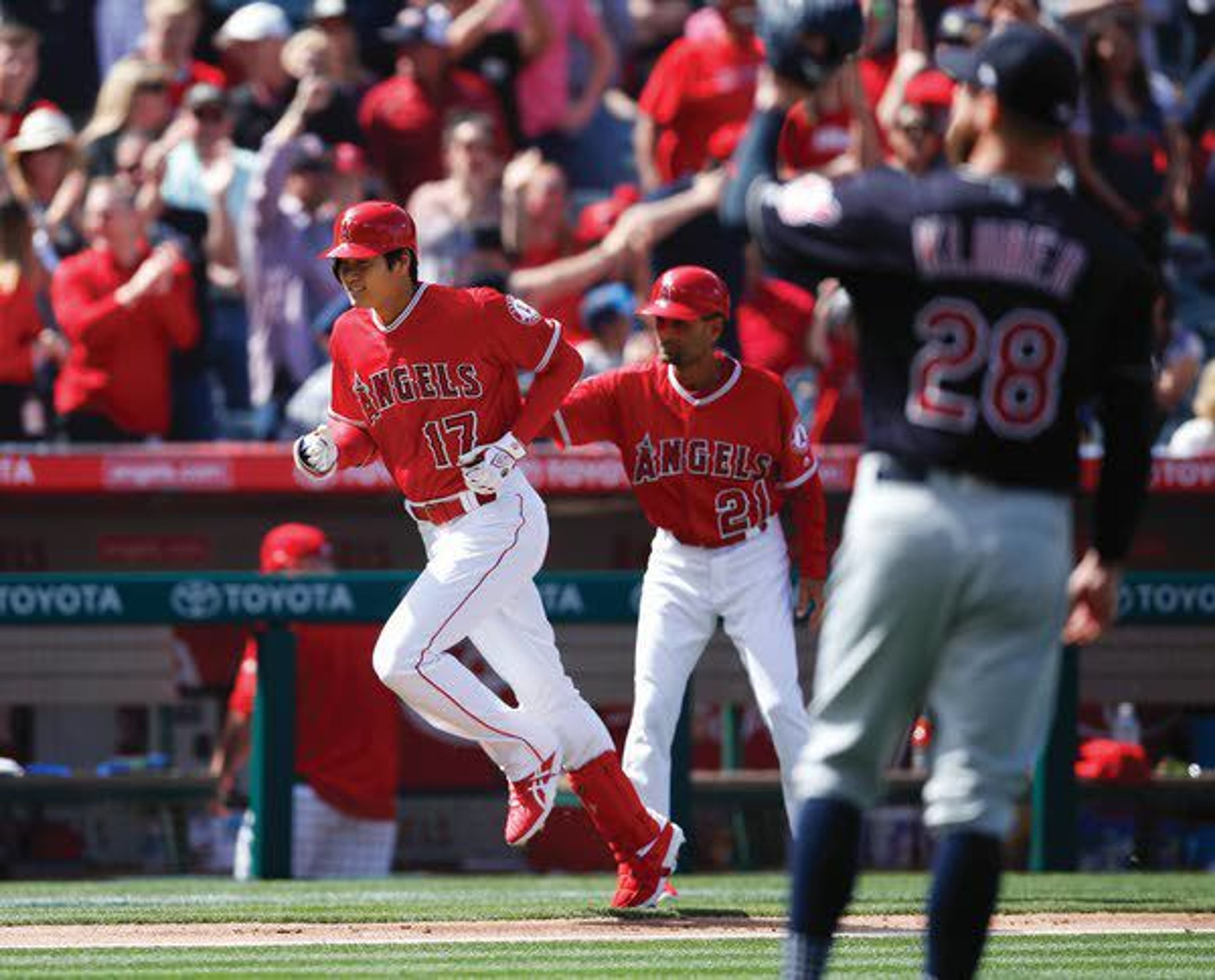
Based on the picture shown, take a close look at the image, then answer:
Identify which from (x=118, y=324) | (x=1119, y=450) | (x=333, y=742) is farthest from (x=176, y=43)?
(x=1119, y=450)

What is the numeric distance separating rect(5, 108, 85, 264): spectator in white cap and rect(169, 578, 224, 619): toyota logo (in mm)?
2569

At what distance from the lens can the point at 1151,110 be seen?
1221 cm

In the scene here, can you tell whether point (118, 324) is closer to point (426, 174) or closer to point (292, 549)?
point (292, 549)

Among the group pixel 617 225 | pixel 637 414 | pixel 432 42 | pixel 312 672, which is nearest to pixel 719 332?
pixel 637 414

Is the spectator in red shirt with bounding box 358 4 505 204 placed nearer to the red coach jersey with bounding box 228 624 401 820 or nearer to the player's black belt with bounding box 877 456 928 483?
the red coach jersey with bounding box 228 624 401 820

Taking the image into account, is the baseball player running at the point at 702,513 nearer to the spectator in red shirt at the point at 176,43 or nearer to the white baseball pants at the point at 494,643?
the white baseball pants at the point at 494,643

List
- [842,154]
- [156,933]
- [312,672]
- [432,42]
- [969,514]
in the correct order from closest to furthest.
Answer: [969,514] < [156,933] < [312,672] < [842,154] < [432,42]

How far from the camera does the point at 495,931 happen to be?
7207mm

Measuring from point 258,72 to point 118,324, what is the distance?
2116 millimetres

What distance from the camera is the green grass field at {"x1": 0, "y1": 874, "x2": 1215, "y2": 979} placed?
6.30 metres

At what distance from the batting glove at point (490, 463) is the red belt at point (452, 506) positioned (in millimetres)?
31

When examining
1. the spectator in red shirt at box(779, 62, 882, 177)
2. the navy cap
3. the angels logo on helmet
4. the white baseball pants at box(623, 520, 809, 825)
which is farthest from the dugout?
the navy cap

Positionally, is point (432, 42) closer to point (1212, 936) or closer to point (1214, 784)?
point (1214, 784)

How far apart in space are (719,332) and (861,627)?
3.47 metres
